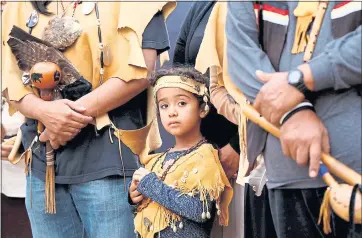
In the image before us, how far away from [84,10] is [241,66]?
0.74 metres

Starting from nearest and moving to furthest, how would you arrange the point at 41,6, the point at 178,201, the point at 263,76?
the point at 263,76 → the point at 178,201 → the point at 41,6

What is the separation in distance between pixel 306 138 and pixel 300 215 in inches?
8.2

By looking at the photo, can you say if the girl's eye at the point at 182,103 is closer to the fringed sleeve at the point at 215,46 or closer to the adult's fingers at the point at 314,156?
the fringed sleeve at the point at 215,46

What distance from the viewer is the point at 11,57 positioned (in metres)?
1.94

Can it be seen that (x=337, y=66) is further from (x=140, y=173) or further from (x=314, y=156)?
(x=140, y=173)

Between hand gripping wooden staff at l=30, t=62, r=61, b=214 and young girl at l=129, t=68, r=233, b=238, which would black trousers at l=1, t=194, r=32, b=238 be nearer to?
hand gripping wooden staff at l=30, t=62, r=61, b=214

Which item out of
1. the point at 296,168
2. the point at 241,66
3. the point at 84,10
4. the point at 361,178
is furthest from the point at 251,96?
the point at 84,10

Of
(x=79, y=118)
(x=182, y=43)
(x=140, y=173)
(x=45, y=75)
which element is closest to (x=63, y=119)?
(x=79, y=118)

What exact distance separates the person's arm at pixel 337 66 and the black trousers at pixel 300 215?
0.79ft

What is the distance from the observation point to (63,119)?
1.77m

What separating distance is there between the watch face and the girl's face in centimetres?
61

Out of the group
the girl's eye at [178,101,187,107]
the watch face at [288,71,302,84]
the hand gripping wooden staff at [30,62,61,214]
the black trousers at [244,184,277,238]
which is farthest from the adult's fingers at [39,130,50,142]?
the watch face at [288,71,302,84]

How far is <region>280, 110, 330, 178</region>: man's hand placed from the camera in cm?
118

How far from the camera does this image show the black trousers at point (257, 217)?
154 cm
